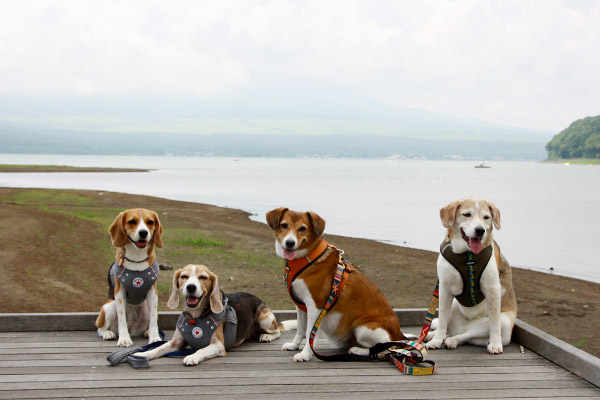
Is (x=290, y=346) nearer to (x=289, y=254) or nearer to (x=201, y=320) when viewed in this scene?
(x=201, y=320)

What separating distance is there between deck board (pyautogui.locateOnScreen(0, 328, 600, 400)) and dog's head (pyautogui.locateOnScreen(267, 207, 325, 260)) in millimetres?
998

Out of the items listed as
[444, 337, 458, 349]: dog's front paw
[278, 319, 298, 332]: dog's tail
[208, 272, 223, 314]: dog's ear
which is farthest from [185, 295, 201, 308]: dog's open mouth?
[444, 337, 458, 349]: dog's front paw

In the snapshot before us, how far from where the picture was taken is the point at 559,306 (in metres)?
12.5

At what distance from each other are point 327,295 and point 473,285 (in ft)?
4.38

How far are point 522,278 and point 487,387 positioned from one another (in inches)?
470

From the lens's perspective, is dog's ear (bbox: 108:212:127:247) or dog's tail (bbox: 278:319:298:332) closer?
dog's ear (bbox: 108:212:127:247)

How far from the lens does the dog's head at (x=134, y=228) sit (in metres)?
5.49

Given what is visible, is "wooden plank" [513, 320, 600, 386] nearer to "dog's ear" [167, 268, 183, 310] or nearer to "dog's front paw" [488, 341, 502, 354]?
"dog's front paw" [488, 341, 502, 354]

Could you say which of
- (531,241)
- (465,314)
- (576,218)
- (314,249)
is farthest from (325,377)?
(576,218)

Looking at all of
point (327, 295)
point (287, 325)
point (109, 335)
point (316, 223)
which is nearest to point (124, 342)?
point (109, 335)

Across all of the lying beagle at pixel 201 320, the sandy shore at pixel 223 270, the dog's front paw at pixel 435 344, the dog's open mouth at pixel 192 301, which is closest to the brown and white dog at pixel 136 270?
the lying beagle at pixel 201 320

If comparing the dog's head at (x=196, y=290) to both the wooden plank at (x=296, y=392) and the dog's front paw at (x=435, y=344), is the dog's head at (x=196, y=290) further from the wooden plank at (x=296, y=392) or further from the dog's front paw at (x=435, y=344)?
the dog's front paw at (x=435, y=344)

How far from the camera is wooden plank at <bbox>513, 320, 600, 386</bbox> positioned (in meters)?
4.78

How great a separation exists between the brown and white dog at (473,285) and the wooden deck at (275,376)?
0.17m
